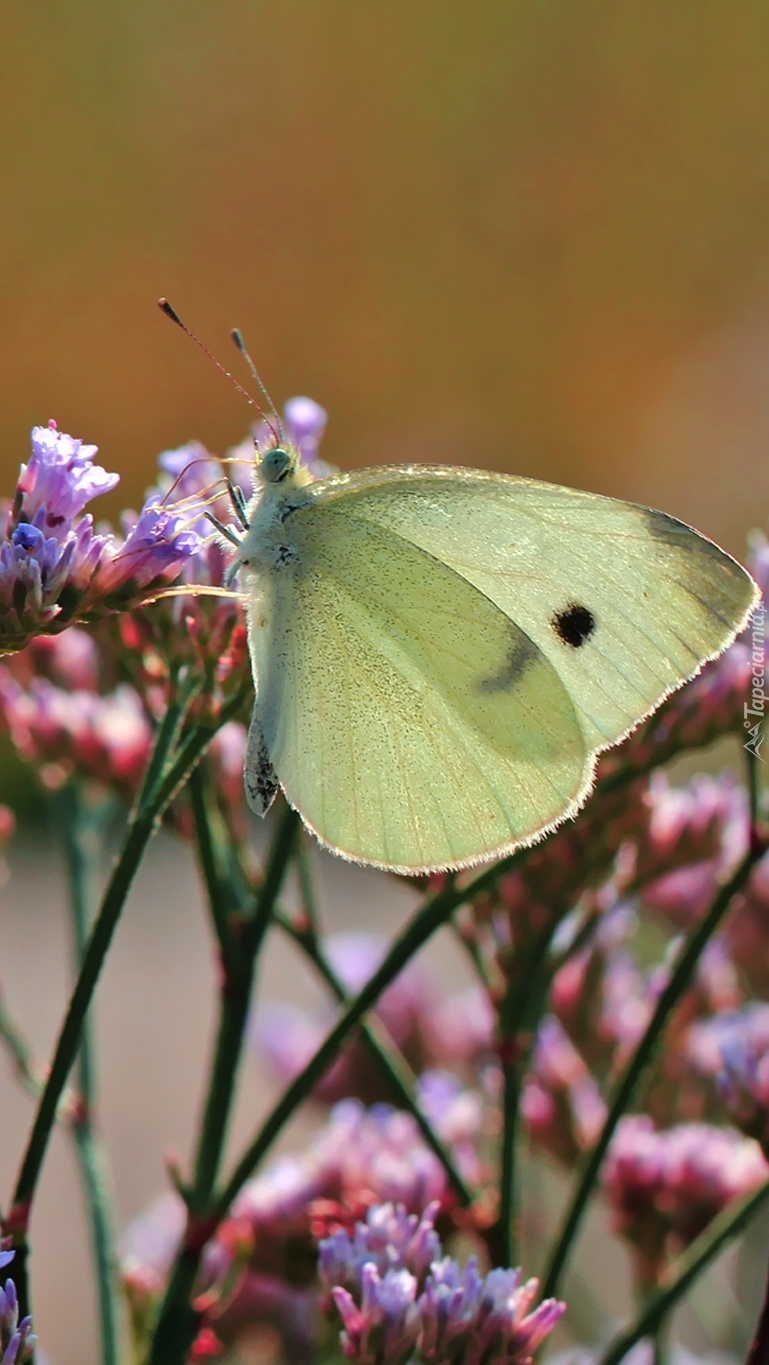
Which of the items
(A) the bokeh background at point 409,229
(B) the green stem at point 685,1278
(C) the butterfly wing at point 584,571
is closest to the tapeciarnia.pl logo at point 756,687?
(C) the butterfly wing at point 584,571

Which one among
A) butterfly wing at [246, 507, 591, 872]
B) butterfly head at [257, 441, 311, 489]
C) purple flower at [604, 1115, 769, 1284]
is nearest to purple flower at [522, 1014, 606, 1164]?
purple flower at [604, 1115, 769, 1284]

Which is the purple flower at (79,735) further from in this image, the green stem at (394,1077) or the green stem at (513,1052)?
the green stem at (513,1052)


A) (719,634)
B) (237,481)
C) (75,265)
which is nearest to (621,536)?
(719,634)

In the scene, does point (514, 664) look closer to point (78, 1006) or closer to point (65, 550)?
point (65, 550)

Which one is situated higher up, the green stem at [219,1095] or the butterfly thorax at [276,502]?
the butterfly thorax at [276,502]

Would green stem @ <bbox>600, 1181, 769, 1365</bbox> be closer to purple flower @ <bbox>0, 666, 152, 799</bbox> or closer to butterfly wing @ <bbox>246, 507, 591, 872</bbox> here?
butterfly wing @ <bbox>246, 507, 591, 872</bbox>

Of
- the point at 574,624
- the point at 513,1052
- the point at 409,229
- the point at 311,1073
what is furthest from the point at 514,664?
the point at 409,229

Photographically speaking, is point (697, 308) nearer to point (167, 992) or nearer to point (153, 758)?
point (167, 992)

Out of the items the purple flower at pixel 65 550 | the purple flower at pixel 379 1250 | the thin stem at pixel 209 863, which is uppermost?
the purple flower at pixel 65 550
